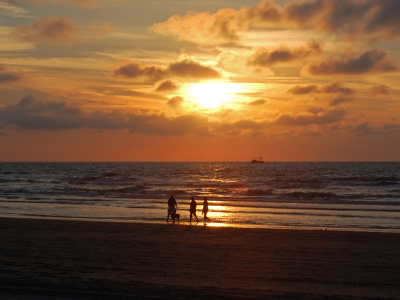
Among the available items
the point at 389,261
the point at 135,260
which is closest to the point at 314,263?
the point at 389,261

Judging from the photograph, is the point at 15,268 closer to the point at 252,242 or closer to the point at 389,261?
the point at 252,242

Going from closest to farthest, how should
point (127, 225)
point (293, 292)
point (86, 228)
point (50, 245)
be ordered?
point (293, 292) < point (50, 245) < point (86, 228) < point (127, 225)

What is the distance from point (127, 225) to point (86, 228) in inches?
80.2

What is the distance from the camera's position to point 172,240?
46.1ft

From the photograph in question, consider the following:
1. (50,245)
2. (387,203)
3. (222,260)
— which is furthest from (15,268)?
(387,203)

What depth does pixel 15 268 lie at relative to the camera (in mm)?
9594

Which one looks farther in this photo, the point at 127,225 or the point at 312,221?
the point at 312,221

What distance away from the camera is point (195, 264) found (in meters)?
10.4

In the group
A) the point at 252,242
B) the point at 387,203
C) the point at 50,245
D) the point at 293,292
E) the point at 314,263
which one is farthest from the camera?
the point at 387,203

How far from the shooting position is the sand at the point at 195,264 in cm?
805

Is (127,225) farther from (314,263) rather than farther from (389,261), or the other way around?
(389,261)

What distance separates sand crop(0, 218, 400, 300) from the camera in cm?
805

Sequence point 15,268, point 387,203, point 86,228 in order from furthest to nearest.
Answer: point 387,203 → point 86,228 → point 15,268

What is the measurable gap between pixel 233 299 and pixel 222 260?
10.8 ft
